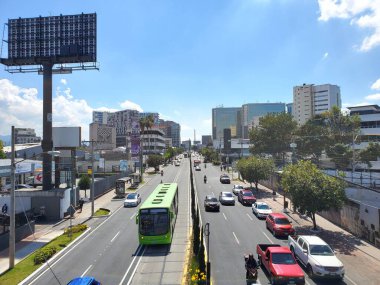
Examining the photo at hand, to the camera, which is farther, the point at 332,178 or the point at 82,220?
the point at 82,220

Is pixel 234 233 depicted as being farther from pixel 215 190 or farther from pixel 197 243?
pixel 215 190

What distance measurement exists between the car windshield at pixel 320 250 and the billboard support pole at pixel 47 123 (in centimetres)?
3333

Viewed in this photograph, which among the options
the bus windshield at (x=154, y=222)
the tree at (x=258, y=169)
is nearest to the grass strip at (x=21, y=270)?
the bus windshield at (x=154, y=222)

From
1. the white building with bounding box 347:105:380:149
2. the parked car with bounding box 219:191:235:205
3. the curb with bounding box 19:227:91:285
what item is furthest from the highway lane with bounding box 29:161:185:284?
the white building with bounding box 347:105:380:149

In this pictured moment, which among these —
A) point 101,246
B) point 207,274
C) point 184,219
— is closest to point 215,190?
point 184,219

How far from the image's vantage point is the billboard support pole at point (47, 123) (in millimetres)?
43219

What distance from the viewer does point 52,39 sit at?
48.6 m

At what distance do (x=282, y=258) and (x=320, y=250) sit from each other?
10.1 ft

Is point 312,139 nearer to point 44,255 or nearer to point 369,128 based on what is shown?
point 369,128

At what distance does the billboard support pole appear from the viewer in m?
43.2

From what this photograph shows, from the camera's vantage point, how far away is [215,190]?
197 ft

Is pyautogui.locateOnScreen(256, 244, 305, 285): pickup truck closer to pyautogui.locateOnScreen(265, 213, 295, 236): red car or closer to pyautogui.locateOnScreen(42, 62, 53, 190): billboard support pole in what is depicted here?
pyautogui.locateOnScreen(265, 213, 295, 236): red car

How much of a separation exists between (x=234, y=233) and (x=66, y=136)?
102 ft

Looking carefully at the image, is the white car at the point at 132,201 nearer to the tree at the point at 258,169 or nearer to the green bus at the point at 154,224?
the tree at the point at 258,169
